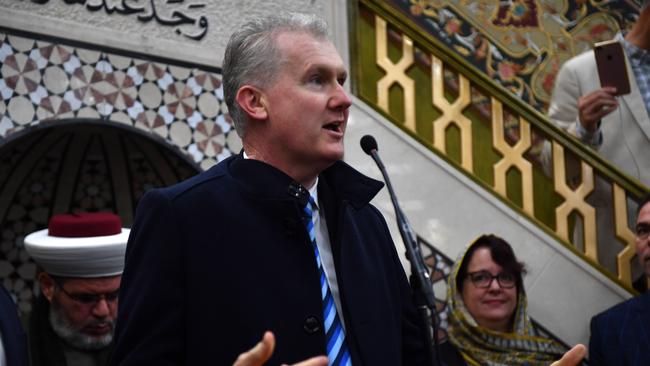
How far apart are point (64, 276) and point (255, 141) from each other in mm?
2117

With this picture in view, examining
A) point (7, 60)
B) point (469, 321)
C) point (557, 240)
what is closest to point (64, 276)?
point (7, 60)

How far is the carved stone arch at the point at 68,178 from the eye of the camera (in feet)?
17.0

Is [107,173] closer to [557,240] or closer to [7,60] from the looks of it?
[7,60]

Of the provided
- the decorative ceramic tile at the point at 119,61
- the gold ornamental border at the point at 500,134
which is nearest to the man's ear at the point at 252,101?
the decorative ceramic tile at the point at 119,61

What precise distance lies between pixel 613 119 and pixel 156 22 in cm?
253

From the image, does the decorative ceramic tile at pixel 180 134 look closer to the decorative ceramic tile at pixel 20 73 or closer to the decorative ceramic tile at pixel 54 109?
the decorative ceramic tile at pixel 54 109

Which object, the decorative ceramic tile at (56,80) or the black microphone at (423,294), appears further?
the decorative ceramic tile at (56,80)

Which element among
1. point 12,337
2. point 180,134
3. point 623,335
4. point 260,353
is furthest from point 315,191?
point 623,335

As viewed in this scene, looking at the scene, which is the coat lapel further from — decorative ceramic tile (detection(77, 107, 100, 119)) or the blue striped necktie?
the blue striped necktie

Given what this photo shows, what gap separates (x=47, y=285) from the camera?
4.28 metres

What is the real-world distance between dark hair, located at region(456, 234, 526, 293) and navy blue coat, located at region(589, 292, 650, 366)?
1.39 feet

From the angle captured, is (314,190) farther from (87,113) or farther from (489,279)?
(489,279)

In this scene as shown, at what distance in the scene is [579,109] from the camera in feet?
18.0

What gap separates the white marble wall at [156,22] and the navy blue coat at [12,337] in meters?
1.54
